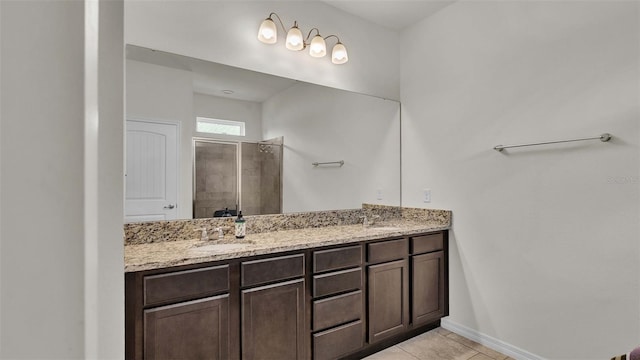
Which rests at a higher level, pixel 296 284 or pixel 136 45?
pixel 136 45

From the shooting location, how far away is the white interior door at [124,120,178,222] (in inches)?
73.8

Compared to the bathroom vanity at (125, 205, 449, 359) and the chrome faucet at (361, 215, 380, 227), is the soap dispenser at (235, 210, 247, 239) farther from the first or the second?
the chrome faucet at (361, 215, 380, 227)

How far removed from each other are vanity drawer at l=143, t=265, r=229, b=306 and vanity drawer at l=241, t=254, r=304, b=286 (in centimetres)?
11

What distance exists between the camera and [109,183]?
368 mm

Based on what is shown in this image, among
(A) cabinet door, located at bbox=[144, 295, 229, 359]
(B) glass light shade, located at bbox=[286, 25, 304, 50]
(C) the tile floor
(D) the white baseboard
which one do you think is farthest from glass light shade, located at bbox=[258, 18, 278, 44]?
(D) the white baseboard

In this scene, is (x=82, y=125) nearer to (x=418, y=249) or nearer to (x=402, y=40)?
(x=418, y=249)

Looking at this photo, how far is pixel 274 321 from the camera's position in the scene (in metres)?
1.80

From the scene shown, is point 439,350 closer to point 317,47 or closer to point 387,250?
point 387,250

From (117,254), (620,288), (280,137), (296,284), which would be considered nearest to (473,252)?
(620,288)

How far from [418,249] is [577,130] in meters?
1.30

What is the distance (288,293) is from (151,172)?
111 centimetres

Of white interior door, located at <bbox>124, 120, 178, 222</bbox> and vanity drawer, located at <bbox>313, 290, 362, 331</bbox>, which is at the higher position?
white interior door, located at <bbox>124, 120, 178, 222</bbox>

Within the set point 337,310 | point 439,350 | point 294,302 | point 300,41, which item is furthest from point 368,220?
point 300,41

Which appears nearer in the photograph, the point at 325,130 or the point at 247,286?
the point at 247,286
